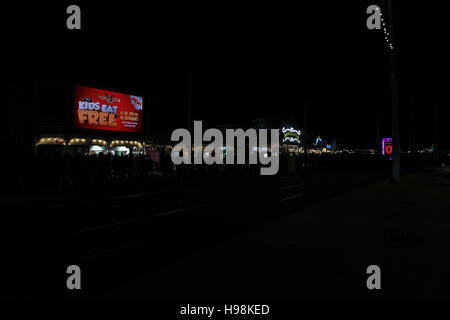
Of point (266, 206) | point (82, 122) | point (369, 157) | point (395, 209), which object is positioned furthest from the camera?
point (369, 157)

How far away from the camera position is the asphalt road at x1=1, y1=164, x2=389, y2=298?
6.19 meters

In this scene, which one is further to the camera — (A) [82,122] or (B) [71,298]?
(A) [82,122]

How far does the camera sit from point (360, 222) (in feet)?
32.8

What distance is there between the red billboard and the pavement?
81.1ft

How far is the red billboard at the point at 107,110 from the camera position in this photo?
103ft

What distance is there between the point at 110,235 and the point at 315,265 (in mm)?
5051

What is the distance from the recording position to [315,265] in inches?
246

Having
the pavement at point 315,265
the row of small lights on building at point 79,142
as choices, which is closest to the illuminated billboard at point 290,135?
the row of small lights on building at point 79,142

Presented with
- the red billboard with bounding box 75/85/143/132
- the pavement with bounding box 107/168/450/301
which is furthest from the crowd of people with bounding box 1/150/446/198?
the pavement with bounding box 107/168/450/301

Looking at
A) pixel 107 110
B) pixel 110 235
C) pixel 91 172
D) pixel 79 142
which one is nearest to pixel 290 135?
pixel 107 110

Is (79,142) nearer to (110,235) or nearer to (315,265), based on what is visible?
(110,235)

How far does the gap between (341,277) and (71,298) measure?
3429 mm

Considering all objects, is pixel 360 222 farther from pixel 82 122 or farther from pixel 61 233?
pixel 82 122
